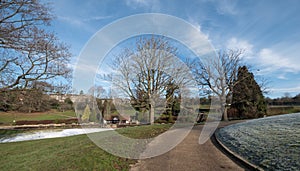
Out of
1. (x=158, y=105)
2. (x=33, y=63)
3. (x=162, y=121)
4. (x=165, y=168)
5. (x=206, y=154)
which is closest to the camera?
(x=165, y=168)

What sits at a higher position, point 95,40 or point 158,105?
point 95,40

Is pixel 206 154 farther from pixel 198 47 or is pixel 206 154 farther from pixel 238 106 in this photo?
pixel 238 106

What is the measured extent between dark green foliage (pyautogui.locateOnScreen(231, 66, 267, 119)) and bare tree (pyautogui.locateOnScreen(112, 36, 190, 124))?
961cm

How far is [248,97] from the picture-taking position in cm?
2119

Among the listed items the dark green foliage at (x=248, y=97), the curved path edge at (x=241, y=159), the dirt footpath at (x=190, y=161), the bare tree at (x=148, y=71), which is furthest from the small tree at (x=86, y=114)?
the curved path edge at (x=241, y=159)

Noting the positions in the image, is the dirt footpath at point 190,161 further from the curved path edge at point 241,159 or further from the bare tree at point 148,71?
the bare tree at point 148,71

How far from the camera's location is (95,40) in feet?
20.3

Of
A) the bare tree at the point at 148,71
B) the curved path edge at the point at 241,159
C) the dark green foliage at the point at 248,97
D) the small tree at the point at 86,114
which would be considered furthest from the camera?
the small tree at the point at 86,114

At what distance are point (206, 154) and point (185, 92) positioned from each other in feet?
36.6

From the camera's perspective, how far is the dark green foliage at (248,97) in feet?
68.3

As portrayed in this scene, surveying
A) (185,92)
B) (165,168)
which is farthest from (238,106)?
(165,168)

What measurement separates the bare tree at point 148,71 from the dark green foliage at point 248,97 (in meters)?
9.61

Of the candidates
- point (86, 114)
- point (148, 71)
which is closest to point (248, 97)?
point (148, 71)

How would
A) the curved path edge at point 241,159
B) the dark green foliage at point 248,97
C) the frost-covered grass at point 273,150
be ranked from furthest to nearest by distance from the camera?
1. the dark green foliage at point 248,97
2. the curved path edge at point 241,159
3. the frost-covered grass at point 273,150
